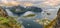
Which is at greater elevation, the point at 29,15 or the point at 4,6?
the point at 4,6

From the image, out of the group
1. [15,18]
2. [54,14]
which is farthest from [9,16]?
[54,14]

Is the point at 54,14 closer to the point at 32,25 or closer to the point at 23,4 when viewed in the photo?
the point at 32,25

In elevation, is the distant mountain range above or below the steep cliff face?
A: above

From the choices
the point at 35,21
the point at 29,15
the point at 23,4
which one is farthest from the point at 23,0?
the point at 35,21

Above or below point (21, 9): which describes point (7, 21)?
below

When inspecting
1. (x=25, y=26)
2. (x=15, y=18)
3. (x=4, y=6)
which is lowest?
(x=25, y=26)

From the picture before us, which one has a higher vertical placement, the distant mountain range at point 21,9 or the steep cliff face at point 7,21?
the distant mountain range at point 21,9
